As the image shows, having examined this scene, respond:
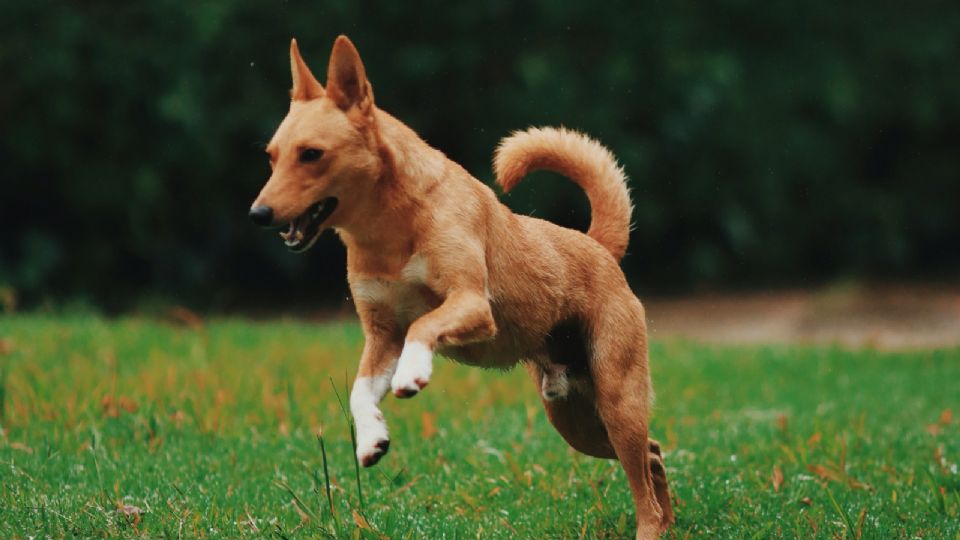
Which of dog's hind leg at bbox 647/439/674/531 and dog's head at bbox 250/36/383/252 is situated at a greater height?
dog's head at bbox 250/36/383/252

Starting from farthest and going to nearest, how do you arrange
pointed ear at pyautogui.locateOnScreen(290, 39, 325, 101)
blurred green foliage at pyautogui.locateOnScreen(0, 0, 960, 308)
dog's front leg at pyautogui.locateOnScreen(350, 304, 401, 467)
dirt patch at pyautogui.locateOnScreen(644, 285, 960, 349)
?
dirt patch at pyautogui.locateOnScreen(644, 285, 960, 349), blurred green foliage at pyautogui.locateOnScreen(0, 0, 960, 308), pointed ear at pyautogui.locateOnScreen(290, 39, 325, 101), dog's front leg at pyautogui.locateOnScreen(350, 304, 401, 467)

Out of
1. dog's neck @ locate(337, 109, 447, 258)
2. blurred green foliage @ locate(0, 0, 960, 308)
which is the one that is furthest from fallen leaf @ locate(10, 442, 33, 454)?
blurred green foliage @ locate(0, 0, 960, 308)

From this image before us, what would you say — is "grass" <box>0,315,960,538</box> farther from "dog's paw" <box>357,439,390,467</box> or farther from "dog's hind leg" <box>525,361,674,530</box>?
"dog's paw" <box>357,439,390,467</box>

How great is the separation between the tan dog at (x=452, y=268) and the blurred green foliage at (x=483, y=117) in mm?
6594

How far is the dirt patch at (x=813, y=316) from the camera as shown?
13.1 metres

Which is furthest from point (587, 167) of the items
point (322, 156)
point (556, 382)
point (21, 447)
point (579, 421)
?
point (21, 447)

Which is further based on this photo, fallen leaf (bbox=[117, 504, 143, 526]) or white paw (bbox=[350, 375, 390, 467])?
fallen leaf (bbox=[117, 504, 143, 526])

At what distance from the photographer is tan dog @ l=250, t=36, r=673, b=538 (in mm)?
3428

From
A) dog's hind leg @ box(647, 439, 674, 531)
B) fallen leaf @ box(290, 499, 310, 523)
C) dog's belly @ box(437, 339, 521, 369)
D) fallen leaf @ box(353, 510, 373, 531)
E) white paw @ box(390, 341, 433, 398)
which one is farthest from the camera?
dog's hind leg @ box(647, 439, 674, 531)

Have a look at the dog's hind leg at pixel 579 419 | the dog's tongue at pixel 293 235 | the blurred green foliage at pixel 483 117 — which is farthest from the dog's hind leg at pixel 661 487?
the blurred green foliage at pixel 483 117

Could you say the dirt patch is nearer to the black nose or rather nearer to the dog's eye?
the dog's eye

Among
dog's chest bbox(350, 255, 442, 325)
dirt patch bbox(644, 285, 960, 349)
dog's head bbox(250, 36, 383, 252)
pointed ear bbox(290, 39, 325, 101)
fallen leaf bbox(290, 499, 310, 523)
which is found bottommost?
dirt patch bbox(644, 285, 960, 349)

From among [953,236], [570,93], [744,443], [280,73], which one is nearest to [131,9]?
[280,73]

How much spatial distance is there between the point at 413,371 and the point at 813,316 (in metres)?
11.3
